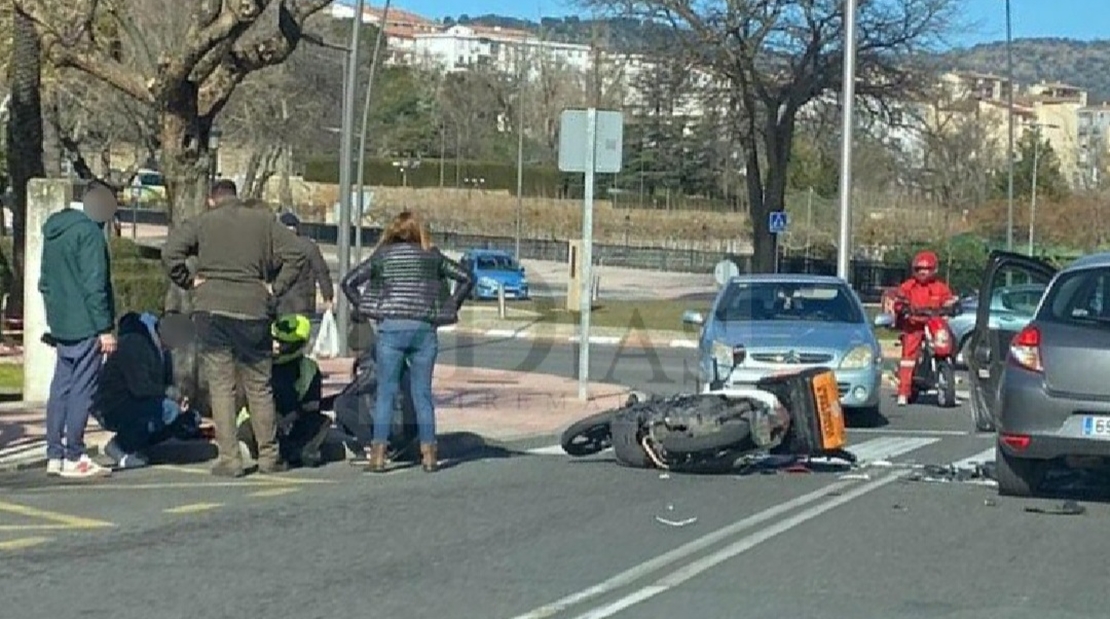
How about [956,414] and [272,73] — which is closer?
[956,414]

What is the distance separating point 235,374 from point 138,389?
0.90 meters

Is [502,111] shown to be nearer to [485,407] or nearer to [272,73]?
[272,73]

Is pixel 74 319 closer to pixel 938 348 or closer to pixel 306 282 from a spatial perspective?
pixel 306 282

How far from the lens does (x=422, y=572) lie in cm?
922

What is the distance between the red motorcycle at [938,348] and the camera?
21.0m

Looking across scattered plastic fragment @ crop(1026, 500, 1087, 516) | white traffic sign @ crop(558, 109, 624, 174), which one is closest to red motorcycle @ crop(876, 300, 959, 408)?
white traffic sign @ crop(558, 109, 624, 174)

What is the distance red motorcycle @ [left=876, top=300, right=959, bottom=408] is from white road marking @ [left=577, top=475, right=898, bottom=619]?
8130mm

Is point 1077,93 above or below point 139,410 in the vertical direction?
above

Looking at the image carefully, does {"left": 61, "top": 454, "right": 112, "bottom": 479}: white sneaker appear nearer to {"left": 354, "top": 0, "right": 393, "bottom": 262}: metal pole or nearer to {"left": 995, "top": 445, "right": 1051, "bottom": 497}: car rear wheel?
{"left": 995, "top": 445, "right": 1051, "bottom": 497}: car rear wheel

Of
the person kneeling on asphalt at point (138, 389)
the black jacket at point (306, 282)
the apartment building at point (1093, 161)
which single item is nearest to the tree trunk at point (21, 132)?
the black jacket at point (306, 282)

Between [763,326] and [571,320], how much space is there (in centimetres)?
2487

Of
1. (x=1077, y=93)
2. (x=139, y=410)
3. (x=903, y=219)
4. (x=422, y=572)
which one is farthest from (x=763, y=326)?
(x=1077, y=93)

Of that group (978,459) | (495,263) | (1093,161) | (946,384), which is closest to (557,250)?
(495,263)

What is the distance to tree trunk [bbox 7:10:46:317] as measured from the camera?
2544 centimetres
